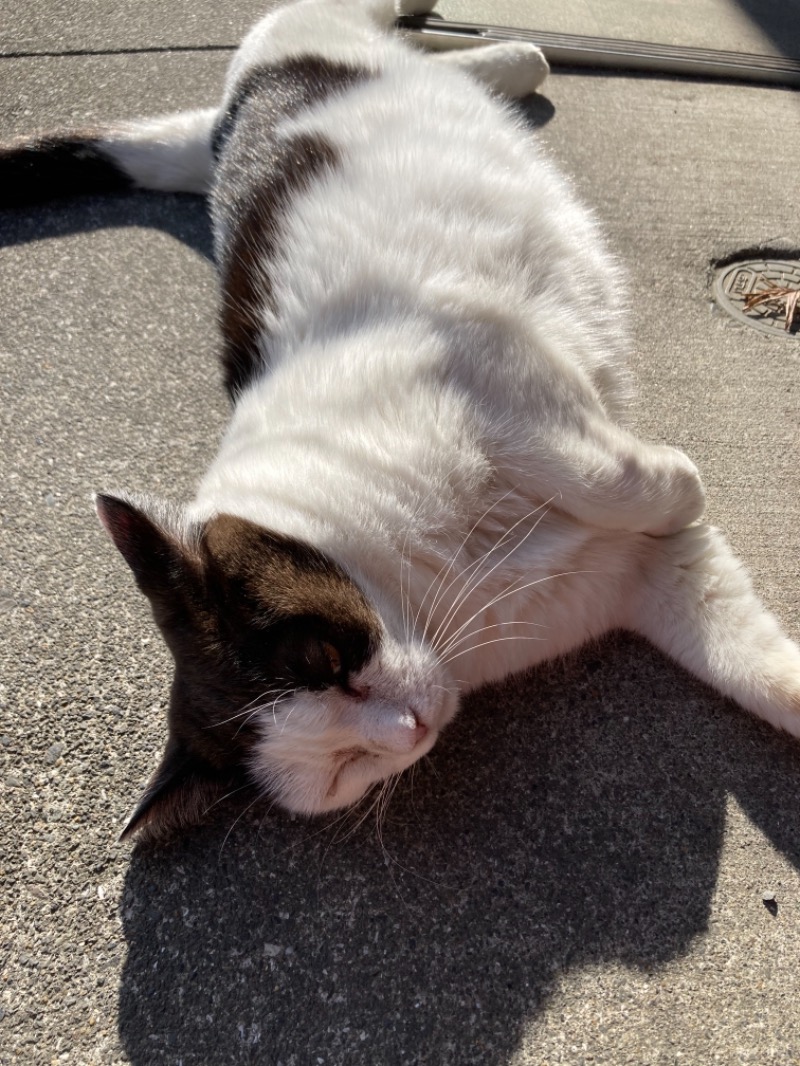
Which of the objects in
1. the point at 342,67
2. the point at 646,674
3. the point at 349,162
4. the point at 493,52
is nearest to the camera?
the point at 646,674

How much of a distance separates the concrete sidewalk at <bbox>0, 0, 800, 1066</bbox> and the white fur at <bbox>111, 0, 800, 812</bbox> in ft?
0.57

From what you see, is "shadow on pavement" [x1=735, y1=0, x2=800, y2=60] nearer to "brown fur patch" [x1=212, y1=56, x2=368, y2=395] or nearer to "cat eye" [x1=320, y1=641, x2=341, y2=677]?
"brown fur patch" [x1=212, y1=56, x2=368, y2=395]

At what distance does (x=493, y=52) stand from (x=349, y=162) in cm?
136

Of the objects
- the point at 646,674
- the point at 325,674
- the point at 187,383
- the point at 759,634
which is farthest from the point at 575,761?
the point at 187,383

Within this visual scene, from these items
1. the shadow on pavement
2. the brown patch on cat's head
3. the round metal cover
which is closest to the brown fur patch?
the brown patch on cat's head

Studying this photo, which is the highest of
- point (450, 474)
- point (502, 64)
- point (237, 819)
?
point (502, 64)

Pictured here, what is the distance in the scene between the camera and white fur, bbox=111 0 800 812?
169cm

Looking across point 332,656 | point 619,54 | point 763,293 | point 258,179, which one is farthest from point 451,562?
point 619,54

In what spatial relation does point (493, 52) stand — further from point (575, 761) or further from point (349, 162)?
point (575, 761)

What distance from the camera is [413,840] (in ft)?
5.83

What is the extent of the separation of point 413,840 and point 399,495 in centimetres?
75

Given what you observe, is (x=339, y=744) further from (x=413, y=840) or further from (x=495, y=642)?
(x=495, y=642)

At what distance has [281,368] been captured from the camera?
204 centimetres

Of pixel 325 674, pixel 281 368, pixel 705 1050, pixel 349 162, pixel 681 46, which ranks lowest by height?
pixel 705 1050
